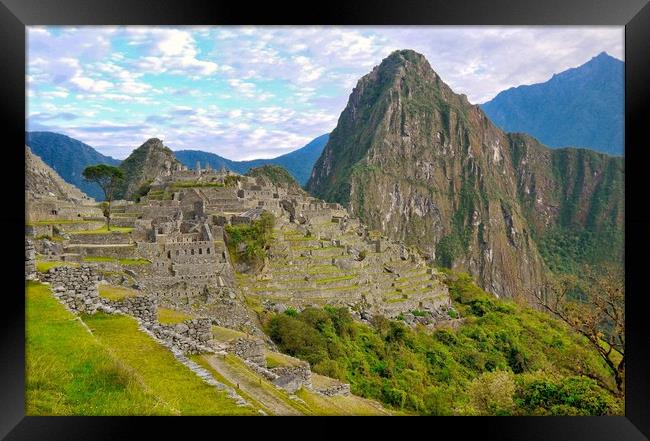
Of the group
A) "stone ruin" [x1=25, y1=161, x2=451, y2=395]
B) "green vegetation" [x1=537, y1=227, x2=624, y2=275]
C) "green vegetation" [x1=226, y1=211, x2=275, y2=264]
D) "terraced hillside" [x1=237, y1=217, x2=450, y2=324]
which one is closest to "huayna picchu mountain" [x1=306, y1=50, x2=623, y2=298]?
"green vegetation" [x1=537, y1=227, x2=624, y2=275]

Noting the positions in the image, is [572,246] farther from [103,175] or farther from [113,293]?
[113,293]

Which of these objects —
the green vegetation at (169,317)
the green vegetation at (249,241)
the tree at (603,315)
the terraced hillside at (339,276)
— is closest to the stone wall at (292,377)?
the green vegetation at (169,317)

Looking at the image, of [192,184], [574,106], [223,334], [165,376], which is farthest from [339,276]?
[574,106]

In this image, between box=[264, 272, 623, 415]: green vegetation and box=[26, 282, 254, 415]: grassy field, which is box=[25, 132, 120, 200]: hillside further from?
box=[26, 282, 254, 415]: grassy field

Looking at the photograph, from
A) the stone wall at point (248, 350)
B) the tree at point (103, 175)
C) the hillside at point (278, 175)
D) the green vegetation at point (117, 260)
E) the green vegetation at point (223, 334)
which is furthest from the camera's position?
the hillside at point (278, 175)
